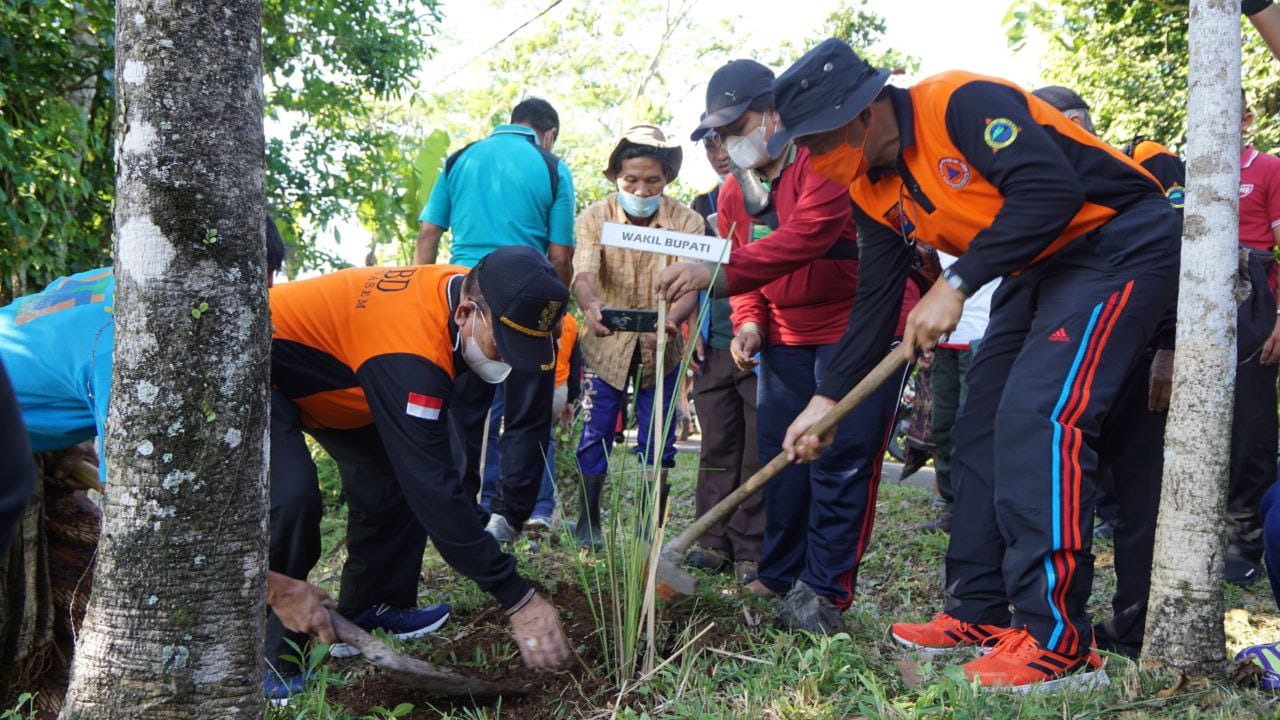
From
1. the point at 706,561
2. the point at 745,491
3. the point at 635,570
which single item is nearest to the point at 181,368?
the point at 635,570

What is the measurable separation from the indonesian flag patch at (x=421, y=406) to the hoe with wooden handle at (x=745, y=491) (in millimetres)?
761

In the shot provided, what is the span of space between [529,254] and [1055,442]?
1532 millimetres

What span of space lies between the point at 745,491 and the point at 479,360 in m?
0.89

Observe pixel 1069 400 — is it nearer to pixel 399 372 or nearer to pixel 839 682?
pixel 839 682

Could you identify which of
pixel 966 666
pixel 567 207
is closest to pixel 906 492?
pixel 567 207

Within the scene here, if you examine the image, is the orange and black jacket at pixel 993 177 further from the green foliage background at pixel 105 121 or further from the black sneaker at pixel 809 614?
the green foliage background at pixel 105 121

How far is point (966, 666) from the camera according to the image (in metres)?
2.67

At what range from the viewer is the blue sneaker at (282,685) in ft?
9.32

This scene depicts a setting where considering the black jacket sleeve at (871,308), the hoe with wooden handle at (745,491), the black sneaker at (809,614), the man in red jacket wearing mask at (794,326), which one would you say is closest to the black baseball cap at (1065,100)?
the man in red jacket wearing mask at (794,326)

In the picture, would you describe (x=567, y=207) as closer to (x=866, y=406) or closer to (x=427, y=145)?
(x=866, y=406)

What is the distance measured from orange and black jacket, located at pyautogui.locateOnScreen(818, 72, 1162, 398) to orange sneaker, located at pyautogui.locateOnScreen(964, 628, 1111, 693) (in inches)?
37.8

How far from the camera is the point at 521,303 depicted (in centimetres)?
284

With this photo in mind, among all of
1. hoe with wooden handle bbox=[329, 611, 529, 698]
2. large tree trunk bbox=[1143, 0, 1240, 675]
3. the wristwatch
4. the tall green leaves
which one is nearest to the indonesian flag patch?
hoe with wooden handle bbox=[329, 611, 529, 698]

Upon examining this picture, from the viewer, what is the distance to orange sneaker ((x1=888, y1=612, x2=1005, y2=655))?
3016mm
